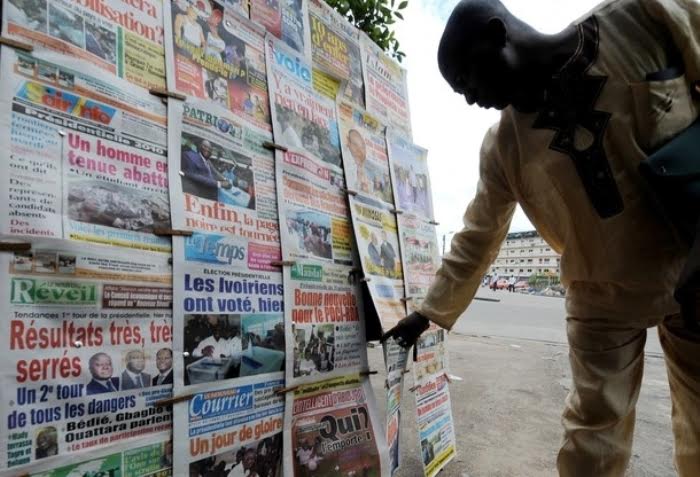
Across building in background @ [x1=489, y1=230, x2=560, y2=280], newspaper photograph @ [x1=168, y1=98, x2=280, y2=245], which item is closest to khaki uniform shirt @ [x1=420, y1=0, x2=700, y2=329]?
newspaper photograph @ [x1=168, y1=98, x2=280, y2=245]

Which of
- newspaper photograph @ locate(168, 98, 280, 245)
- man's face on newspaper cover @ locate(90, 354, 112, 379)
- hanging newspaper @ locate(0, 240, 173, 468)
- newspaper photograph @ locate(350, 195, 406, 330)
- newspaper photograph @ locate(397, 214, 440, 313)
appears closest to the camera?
hanging newspaper @ locate(0, 240, 173, 468)

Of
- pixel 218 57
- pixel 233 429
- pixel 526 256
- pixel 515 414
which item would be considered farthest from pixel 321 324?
pixel 526 256

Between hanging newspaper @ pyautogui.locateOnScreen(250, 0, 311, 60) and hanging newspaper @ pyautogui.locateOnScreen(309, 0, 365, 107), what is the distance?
0.04 metres

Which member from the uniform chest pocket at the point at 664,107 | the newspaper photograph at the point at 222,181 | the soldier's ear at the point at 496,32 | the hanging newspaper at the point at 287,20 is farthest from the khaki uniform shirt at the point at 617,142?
the hanging newspaper at the point at 287,20

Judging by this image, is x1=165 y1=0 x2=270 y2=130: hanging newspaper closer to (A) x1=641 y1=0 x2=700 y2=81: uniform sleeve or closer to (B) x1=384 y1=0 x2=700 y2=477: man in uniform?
(B) x1=384 y1=0 x2=700 y2=477: man in uniform

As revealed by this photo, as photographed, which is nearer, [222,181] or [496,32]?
[496,32]

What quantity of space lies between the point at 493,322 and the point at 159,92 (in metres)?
8.03

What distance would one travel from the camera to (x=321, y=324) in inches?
57.7

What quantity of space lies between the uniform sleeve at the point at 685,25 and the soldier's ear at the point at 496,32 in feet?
1.14

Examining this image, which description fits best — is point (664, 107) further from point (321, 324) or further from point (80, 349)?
point (80, 349)

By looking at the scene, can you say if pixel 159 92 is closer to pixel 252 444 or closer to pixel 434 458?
pixel 252 444

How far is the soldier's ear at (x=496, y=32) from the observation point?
1.10m

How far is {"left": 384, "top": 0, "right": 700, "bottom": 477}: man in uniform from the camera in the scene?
1038mm

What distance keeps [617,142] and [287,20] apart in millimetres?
1223
